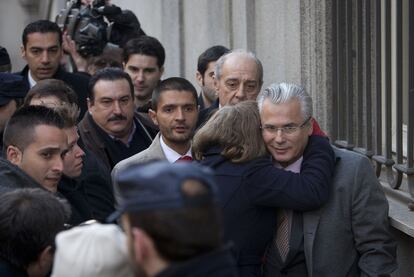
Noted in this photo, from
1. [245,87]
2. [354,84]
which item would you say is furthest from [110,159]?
[354,84]

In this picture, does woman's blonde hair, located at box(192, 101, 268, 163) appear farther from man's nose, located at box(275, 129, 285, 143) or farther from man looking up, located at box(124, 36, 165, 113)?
man looking up, located at box(124, 36, 165, 113)

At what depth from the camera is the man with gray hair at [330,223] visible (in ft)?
15.6

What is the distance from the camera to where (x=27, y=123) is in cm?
479

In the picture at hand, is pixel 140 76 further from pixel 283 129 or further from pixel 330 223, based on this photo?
pixel 330 223

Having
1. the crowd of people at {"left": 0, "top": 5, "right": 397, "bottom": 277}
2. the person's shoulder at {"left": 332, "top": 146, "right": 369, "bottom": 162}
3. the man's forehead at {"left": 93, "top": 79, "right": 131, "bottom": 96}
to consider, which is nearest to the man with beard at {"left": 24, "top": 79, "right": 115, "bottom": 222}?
the crowd of people at {"left": 0, "top": 5, "right": 397, "bottom": 277}

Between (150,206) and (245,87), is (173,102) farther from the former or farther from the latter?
(150,206)

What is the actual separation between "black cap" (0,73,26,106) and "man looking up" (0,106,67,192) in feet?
5.27

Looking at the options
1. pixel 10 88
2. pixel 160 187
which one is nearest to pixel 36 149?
pixel 10 88

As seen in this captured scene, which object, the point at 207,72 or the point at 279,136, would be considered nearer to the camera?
the point at 279,136

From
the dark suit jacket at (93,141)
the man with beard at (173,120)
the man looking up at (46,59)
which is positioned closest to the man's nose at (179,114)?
the man with beard at (173,120)

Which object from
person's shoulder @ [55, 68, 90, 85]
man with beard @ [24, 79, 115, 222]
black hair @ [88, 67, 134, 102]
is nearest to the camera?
man with beard @ [24, 79, 115, 222]

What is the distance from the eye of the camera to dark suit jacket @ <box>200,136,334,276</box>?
4.68 m

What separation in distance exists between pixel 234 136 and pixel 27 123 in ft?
3.03

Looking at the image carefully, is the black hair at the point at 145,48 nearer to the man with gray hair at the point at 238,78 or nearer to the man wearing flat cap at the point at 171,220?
the man with gray hair at the point at 238,78
